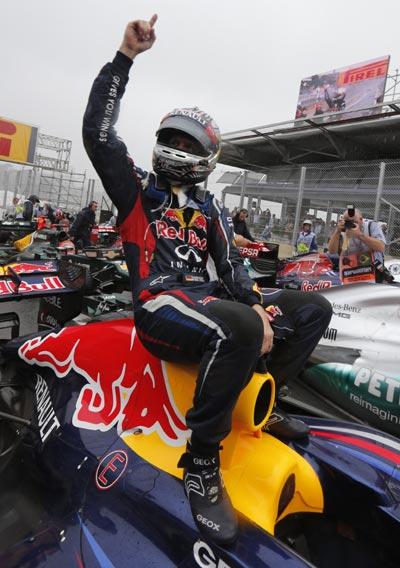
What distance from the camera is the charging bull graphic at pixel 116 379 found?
6.20 ft

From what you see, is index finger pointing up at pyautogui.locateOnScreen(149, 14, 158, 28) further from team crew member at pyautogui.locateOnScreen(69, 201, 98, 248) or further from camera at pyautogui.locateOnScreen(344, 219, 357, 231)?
team crew member at pyautogui.locateOnScreen(69, 201, 98, 248)

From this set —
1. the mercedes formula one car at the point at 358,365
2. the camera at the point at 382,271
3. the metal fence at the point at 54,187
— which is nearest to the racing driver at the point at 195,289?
the mercedes formula one car at the point at 358,365

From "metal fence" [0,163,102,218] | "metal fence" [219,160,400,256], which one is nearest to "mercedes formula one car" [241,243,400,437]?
"metal fence" [219,160,400,256]

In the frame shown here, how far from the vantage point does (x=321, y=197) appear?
12078 mm

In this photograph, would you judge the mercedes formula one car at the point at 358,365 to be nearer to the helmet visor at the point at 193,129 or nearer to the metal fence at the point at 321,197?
the helmet visor at the point at 193,129

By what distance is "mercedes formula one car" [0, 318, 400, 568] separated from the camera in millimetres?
1565

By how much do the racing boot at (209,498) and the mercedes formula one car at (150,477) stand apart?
3 cm

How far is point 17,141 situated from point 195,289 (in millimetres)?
29608

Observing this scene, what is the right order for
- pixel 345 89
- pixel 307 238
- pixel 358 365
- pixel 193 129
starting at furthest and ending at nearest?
pixel 345 89 < pixel 307 238 < pixel 358 365 < pixel 193 129

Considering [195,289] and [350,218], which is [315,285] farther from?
[195,289]

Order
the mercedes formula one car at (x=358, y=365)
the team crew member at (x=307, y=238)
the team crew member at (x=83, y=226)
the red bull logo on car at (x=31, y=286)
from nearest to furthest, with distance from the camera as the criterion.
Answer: the red bull logo on car at (x=31, y=286), the mercedes formula one car at (x=358, y=365), the team crew member at (x=307, y=238), the team crew member at (x=83, y=226)

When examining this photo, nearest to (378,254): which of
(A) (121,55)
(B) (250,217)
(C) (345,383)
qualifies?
(C) (345,383)

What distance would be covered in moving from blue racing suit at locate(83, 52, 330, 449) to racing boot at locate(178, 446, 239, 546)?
0.08m

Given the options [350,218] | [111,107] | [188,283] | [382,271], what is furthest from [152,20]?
[382,271]
